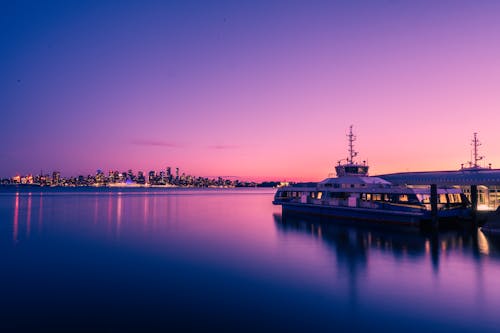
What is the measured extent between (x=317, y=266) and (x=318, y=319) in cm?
1142

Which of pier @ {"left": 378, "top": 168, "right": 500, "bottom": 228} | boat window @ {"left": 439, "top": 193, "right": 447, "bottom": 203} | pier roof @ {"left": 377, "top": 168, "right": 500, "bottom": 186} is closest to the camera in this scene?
pier @ {"left": 378, "top": 168, "right": 500, "bottom": 228}

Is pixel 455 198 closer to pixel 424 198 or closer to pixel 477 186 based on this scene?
pixel 424 198

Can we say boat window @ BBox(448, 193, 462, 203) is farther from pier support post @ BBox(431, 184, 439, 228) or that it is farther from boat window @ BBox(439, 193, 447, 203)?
pier support post @ BBox(431, 184, 439, 228)

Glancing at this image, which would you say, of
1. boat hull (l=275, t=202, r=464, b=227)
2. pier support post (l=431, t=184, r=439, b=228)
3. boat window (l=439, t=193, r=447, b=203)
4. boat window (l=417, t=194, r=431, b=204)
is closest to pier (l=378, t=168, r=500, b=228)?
pier support post (l=431, t=184, r=439, b=228)

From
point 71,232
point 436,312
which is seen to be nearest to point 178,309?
point 436,312

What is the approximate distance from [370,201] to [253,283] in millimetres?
33636

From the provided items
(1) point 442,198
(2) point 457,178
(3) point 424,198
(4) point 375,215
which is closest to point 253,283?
(4) point 375,215

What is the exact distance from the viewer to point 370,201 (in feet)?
171

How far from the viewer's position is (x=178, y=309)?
18.2 m

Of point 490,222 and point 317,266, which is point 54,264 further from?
point 490,222

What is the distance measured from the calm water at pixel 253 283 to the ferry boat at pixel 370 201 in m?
4.37

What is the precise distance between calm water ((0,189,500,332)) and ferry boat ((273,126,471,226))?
437 centimetres

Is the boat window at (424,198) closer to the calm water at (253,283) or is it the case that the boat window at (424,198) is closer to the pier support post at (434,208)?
the pier support post at (434,208)

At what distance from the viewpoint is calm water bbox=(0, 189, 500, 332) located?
16830 mm
